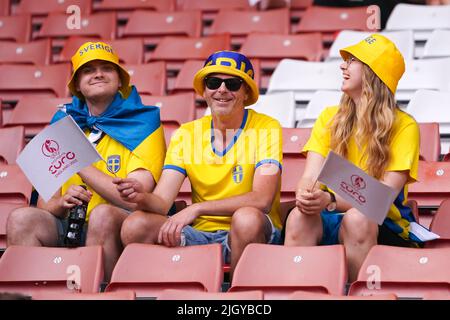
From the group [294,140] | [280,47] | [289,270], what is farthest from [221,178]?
[280,47]

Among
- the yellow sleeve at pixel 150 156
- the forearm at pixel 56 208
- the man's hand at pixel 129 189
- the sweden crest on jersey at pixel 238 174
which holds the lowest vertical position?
the forearm at pixel 56 208

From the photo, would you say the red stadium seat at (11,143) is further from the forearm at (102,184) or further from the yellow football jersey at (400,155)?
the yellow football jersey at (400,155)

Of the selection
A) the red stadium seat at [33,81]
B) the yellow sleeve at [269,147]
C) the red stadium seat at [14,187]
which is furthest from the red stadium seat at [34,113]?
the yellow sleeve at [269,147]

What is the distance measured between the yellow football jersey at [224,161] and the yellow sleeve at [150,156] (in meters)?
0.10

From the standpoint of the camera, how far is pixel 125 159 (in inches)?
190

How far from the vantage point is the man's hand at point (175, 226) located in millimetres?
4312

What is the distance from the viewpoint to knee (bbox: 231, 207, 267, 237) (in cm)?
424

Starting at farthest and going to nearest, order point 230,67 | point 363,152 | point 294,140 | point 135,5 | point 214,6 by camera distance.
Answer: point 135,5
point 214,6
point 294,140
point 230,67
point 363,152

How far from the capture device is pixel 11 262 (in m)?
4.38

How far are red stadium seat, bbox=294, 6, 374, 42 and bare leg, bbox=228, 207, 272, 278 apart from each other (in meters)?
3.08

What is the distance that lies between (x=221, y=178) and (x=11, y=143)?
5.37ft

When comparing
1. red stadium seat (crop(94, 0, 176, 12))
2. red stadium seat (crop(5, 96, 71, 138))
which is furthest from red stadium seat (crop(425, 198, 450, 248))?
red stadium seat (crop(94, 0, 176, 12))

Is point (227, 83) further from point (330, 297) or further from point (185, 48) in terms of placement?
point (185, 48)
